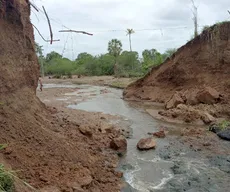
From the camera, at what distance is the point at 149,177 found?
7.43 meters

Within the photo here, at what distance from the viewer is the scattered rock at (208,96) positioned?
50.4 ft

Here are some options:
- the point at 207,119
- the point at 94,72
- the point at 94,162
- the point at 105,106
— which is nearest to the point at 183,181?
the point at 94,162

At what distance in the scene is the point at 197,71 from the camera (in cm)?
1861

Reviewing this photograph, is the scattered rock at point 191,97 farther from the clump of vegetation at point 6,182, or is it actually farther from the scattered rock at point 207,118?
the clump of vegetation at point 6,182

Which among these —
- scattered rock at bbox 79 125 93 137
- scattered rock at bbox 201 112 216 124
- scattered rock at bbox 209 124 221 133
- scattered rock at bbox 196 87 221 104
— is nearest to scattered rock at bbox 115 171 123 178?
scattered rock at bbox 79 125 93 137

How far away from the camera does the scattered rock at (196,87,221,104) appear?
15.4 meters

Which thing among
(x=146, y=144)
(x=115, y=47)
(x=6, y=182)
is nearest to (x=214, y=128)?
(x=146, y=144)

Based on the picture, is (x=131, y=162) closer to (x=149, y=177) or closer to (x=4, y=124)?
(x=149, y=177)

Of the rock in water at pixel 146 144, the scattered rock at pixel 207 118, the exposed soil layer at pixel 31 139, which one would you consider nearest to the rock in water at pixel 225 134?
the scattered rock at pixel 207 118

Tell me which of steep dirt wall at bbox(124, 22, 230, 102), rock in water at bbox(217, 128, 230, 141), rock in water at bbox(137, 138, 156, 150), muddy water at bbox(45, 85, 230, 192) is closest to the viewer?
muddy water at bbox(45, 85, 230, 192)

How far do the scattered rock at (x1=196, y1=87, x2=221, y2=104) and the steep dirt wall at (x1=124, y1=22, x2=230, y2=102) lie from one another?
23.0 inches

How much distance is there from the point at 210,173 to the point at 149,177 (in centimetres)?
153

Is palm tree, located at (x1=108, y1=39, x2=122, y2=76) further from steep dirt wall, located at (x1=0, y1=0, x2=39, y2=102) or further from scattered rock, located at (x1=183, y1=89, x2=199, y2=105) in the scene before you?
steep dirt wall, located at (x1=0, y1=0, x2=39, y2=102)

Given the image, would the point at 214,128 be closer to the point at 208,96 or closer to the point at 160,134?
the point at 160,134
